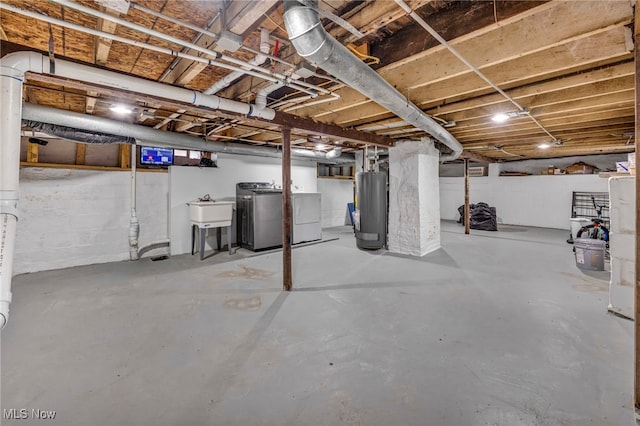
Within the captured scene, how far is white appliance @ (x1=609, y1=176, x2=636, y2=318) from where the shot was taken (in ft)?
7.55

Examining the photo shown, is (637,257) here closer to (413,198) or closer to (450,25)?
(450,25)

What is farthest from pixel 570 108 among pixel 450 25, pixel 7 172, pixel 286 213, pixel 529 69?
pixel 7 172

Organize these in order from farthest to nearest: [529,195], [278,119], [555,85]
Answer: [529,195] < [278,119] < [555,85]

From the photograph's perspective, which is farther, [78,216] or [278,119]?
[78,216]

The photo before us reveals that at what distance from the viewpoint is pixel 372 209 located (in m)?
4.89

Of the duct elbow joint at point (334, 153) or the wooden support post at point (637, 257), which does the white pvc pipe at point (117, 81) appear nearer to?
the wooden support post at point (637, 257)

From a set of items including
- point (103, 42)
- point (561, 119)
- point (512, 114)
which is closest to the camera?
point (103, 42)

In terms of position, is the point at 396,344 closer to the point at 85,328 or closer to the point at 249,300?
the point at 249,300

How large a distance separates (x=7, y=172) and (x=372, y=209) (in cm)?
430

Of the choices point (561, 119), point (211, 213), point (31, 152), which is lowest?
point (211, 213)

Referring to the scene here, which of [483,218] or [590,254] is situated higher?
[483,218]

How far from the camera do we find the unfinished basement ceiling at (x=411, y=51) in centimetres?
154

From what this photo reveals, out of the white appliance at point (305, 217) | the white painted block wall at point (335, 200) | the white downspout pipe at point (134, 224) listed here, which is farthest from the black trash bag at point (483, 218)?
the white downspout pipe at point (134, 224)

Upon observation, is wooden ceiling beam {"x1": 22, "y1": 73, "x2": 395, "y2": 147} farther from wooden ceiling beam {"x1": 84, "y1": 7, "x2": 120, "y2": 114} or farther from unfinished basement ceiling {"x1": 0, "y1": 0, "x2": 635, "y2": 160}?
wooden ceiling beam {"x1": 84, "y1": 7, "x2": 120, "y2": 114}
